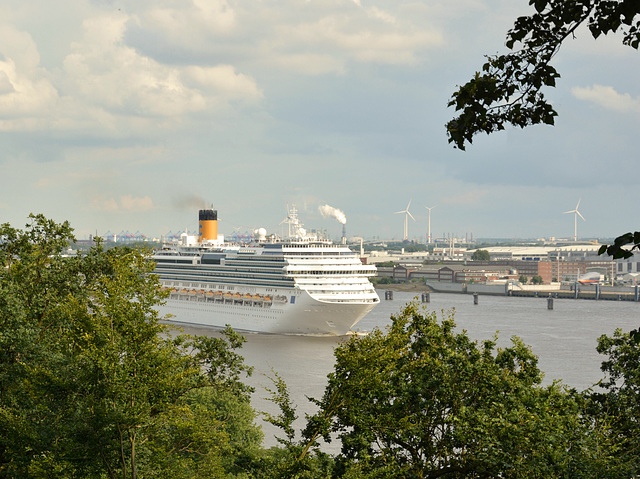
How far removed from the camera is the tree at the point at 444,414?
9.04m

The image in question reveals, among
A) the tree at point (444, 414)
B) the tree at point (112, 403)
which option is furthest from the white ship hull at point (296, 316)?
the tree at point (112, 403)

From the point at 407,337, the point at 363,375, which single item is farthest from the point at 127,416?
the point at 407,337

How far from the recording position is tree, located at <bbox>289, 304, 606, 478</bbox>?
9.04 meters

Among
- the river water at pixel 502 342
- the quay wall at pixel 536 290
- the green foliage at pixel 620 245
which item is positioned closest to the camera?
the green foliage at pixel 620 245

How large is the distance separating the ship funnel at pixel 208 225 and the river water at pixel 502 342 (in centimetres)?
1263

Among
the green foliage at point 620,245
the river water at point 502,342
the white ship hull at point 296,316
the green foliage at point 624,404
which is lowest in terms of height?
the river water at point 502,342

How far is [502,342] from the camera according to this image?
4081 centimetres

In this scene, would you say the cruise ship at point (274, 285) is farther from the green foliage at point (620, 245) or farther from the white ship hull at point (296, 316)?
the green foliage at point (620, 245)

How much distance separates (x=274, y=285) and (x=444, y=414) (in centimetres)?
3914

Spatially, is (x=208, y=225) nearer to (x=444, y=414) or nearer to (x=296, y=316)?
(x=296, y=316)

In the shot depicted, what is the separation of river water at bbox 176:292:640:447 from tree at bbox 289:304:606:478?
136 cm

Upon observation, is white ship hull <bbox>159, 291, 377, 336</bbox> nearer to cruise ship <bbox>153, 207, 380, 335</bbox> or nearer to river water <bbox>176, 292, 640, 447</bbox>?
cruise ship <bbox>153, 207, 380, 335</bbox>

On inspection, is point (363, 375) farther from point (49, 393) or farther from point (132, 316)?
point (49, 393)

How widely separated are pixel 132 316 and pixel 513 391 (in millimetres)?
5597
